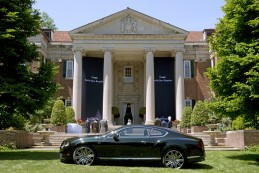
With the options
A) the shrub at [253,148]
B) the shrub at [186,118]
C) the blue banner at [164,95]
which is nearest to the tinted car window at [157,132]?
the shrub at [253,148]

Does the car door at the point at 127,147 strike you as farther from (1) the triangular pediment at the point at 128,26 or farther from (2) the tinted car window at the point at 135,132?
(1) the triangular pediment at the point at 128,26

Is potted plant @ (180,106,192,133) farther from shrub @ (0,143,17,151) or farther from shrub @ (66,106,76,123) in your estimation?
shrub @ (0,143,17,151)

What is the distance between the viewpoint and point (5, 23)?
16141 millimetres

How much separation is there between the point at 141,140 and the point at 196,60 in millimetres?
33940

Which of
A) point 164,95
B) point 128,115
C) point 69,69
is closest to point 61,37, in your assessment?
point 69,69

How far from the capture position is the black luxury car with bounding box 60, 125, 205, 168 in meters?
12.1

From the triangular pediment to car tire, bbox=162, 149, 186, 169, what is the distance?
28.5 meters

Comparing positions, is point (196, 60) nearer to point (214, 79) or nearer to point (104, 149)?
point (214, 79)

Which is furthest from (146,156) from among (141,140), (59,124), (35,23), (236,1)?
(59,124)

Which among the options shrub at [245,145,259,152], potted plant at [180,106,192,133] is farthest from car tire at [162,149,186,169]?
potted plant at [180,106,192,133]

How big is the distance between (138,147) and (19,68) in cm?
721

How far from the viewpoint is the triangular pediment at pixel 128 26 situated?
3919 cm

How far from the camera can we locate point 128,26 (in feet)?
131

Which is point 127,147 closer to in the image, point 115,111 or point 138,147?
point 138,147
